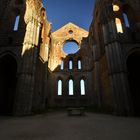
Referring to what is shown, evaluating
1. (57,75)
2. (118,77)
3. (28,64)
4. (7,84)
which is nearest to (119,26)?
(118,77)

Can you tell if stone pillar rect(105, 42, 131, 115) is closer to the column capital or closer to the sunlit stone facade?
the sunlit stone facade

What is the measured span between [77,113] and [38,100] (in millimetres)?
6744

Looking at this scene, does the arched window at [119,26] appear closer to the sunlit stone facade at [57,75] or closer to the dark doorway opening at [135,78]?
the sunlit stone facade at [57,75]

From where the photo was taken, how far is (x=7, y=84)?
16.1 metres

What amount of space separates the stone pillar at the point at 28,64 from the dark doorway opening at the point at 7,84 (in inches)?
132

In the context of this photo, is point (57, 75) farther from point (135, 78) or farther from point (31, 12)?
point (135, 78)

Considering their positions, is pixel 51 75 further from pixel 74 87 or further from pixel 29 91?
pixel 29 91

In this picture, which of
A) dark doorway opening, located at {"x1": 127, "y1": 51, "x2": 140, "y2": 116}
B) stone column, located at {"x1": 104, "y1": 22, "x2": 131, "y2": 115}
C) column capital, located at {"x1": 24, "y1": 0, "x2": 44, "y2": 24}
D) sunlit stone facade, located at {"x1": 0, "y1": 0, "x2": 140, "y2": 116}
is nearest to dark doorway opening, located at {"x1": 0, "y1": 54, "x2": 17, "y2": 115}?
sunlit stone facade, located at {"x1": 0, "y1": 0, "x2": 140, "y2": 116}

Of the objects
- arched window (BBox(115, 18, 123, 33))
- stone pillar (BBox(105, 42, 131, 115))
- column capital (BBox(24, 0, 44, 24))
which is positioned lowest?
stone pillar (BBox(105, 42, 131, 115))

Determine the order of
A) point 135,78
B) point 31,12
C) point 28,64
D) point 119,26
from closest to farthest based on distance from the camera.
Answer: point 28,64
point 135,78
point 31,12
point 119,26

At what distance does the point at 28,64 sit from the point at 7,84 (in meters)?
5.76

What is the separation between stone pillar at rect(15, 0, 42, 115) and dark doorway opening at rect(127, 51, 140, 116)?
11.5 meters

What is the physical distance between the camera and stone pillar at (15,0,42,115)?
11.4 metres

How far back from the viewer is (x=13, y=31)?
51.1 feet
